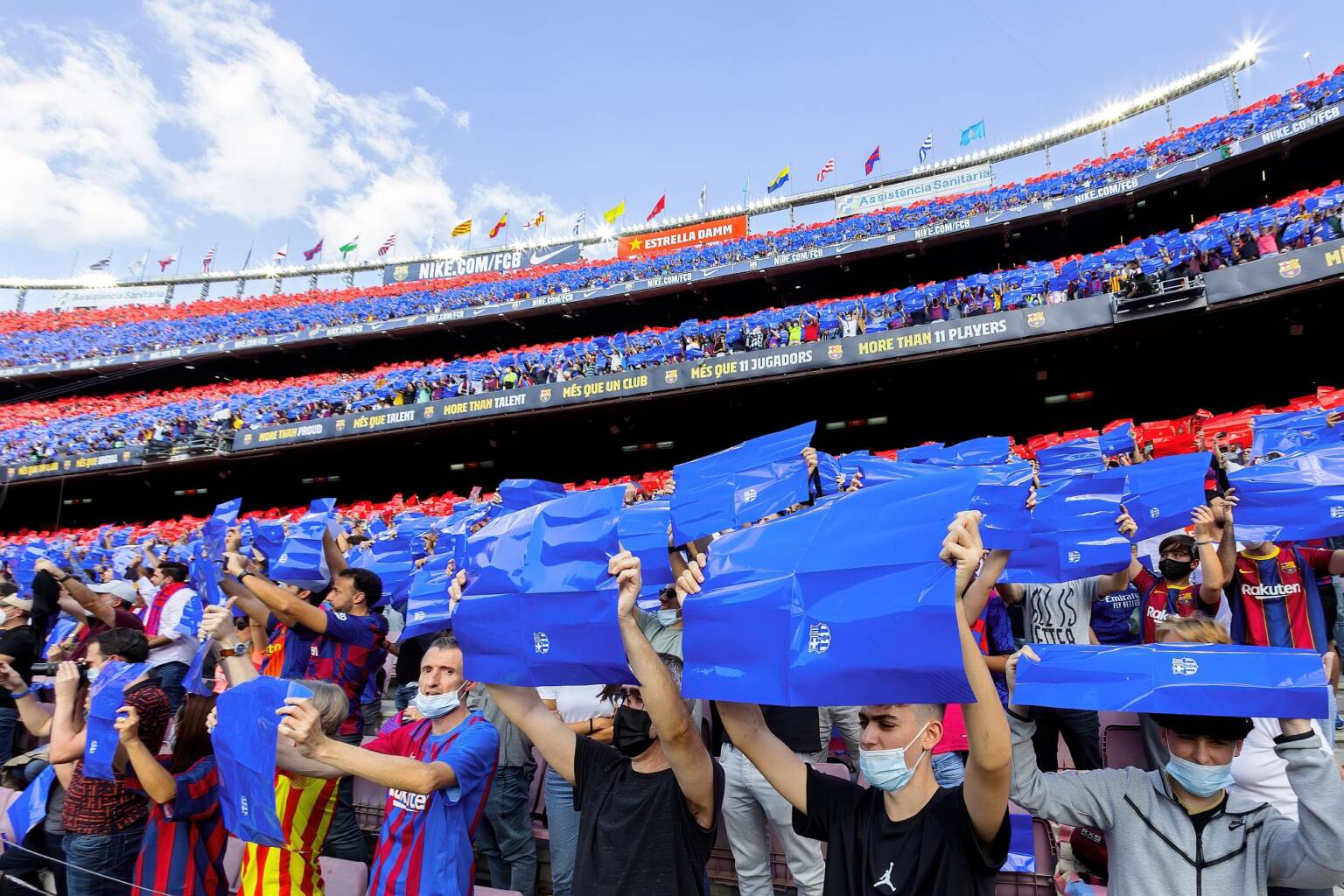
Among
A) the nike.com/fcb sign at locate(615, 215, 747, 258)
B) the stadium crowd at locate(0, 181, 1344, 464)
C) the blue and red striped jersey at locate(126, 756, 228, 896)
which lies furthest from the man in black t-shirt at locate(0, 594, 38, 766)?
the nike.com/fcb sign at locate(615, 215, 747, 258)

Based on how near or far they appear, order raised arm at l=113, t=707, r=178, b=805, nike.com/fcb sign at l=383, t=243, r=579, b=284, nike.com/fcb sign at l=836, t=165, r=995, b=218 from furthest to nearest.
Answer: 1. nike.com/fcb sign at l=383, t=243, r=579, b=284
2. nike.com/fcb sign at l=836, t=165, r=995, b=218
3. raised arm at l=113, t=707, r=178, b=805

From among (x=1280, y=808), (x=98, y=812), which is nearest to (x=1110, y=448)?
(x=1280, y=808)

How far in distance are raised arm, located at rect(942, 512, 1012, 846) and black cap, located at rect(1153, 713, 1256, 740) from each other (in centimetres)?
84

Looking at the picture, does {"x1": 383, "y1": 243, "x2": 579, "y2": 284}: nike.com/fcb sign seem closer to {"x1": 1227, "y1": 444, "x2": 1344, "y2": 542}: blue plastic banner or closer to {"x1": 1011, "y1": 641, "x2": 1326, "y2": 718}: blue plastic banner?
{"x1": 1227, "y1": 444, "x2": 1344, "y2": 542}: blue plastic banner

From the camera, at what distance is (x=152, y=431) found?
83.1 feet

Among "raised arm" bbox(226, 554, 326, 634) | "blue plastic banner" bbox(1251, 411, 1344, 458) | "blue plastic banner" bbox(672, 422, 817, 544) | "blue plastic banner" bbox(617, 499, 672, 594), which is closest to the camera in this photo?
"raised arm" bbox(226, 554, 326, 634)

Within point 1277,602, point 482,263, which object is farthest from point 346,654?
point 482,263

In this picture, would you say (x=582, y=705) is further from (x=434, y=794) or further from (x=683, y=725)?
(x=683, y=725)

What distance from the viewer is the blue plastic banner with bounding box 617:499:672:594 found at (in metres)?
4.87

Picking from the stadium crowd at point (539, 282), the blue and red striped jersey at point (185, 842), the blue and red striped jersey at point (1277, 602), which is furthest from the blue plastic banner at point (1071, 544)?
the stadium crowd at point (539, 282)

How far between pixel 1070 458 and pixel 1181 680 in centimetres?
588

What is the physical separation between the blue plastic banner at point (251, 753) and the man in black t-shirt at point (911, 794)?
162 cm

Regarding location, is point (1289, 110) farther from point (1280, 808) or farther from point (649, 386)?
point (1280, 808)

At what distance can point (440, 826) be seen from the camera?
2.86m
